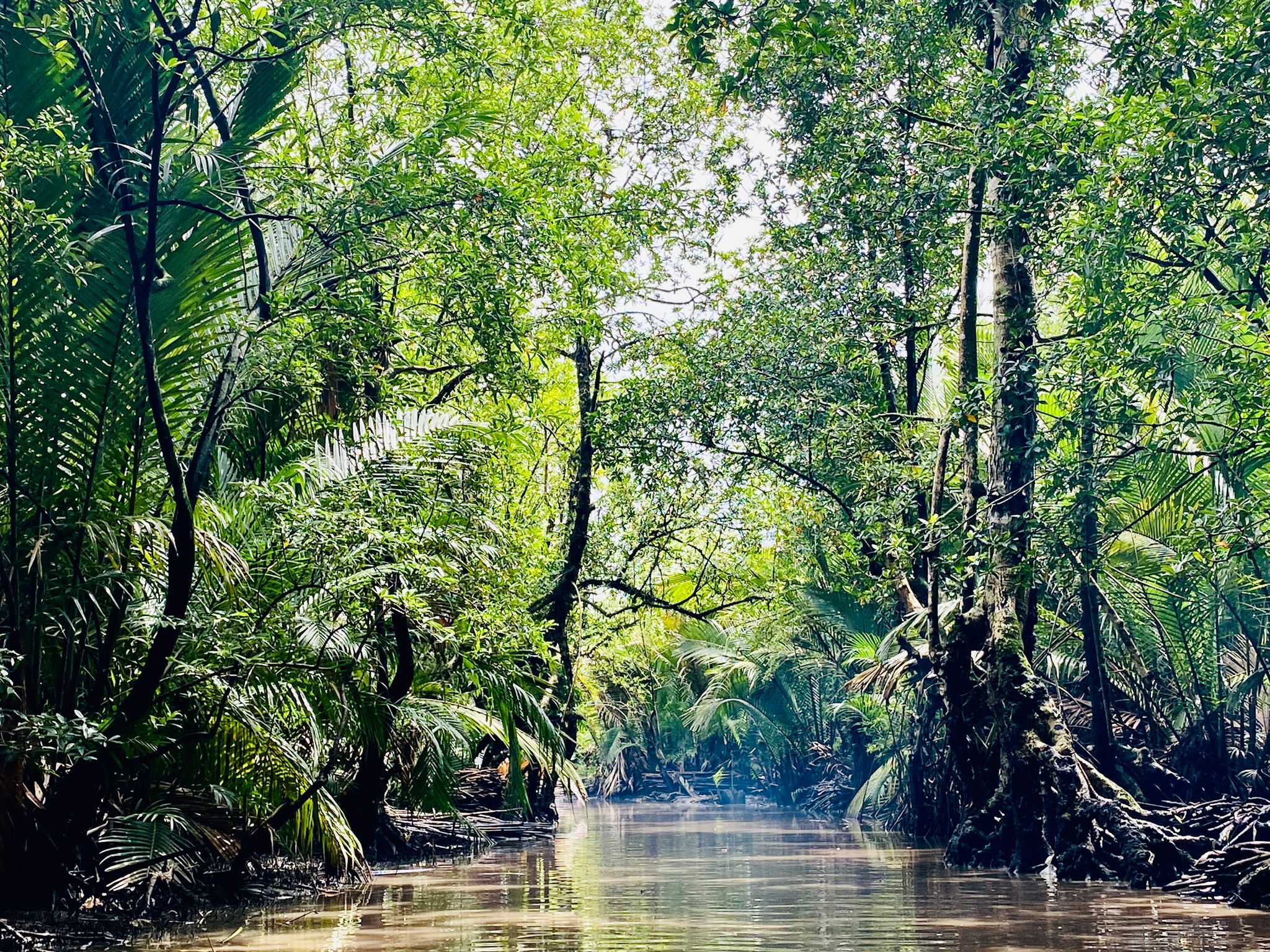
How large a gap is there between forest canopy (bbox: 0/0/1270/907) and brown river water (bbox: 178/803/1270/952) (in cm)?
77

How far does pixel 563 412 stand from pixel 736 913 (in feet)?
39.8

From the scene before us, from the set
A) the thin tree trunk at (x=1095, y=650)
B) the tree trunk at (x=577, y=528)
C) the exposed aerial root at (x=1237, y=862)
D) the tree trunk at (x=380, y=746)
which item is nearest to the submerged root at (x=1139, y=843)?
the exposed aerial root at (x=1237, y=862)

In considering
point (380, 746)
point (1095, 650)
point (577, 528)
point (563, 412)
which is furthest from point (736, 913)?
point (563, 412)

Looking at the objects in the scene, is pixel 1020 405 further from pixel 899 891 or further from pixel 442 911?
pixel 442 911

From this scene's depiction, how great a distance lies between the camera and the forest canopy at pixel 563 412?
811 centimetres

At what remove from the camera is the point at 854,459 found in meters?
16.2

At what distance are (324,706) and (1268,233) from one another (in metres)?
7.90

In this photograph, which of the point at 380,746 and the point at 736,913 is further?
the point at 380,746

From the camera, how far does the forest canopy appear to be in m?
8.11

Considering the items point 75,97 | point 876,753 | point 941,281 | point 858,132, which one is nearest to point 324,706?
point 75,97

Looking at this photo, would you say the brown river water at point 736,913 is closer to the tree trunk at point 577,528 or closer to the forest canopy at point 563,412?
the forest canopy at point 563,412

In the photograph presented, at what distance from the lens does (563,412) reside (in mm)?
21000

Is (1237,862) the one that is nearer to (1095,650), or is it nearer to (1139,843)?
(1139,843)

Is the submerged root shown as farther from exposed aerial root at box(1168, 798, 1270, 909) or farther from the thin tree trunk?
the thin tree trunk
